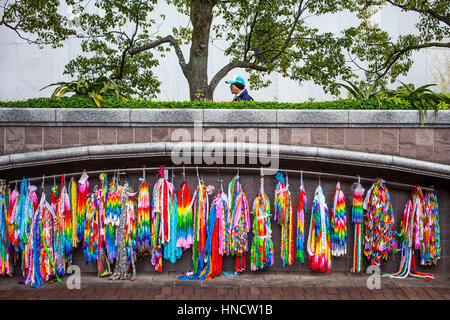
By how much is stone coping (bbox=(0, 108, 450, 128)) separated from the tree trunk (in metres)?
3.07

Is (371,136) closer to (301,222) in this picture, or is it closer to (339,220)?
(339,220)

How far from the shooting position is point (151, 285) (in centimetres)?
625

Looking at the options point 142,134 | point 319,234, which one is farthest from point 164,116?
point 319,234

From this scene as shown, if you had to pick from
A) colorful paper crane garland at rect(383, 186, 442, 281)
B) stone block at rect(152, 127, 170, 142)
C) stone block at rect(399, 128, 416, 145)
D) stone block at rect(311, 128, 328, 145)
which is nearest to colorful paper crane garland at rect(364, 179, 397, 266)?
colorful paper crane garland at rect(383, 186, 442, 281)

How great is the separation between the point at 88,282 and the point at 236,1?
6.98 m

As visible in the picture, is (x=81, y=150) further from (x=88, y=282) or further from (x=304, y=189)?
(x=304, y=189)

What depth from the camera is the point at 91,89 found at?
665cm

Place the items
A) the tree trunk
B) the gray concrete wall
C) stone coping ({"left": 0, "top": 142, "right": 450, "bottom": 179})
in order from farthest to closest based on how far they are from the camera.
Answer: the tree trunk → the gray concrete wall → stone coping ({"left": 0, "top": 142, "right": 450, "bottom": 179})

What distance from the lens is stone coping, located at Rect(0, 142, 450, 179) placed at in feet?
20.2

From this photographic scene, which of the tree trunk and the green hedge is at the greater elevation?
the tree trunk

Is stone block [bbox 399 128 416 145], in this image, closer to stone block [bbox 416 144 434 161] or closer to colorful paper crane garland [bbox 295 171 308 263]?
stone block [bbox 416 144 434 161]

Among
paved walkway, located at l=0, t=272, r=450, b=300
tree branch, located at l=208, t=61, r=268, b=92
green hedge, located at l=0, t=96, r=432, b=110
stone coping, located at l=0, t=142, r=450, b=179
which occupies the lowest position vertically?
paved walkway, located at l=0, t=272, r=450, b=300

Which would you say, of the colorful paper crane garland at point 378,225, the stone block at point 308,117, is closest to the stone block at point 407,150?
the colorful paper crane garland at point 378,225

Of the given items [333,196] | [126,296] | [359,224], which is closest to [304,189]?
[333,196]
